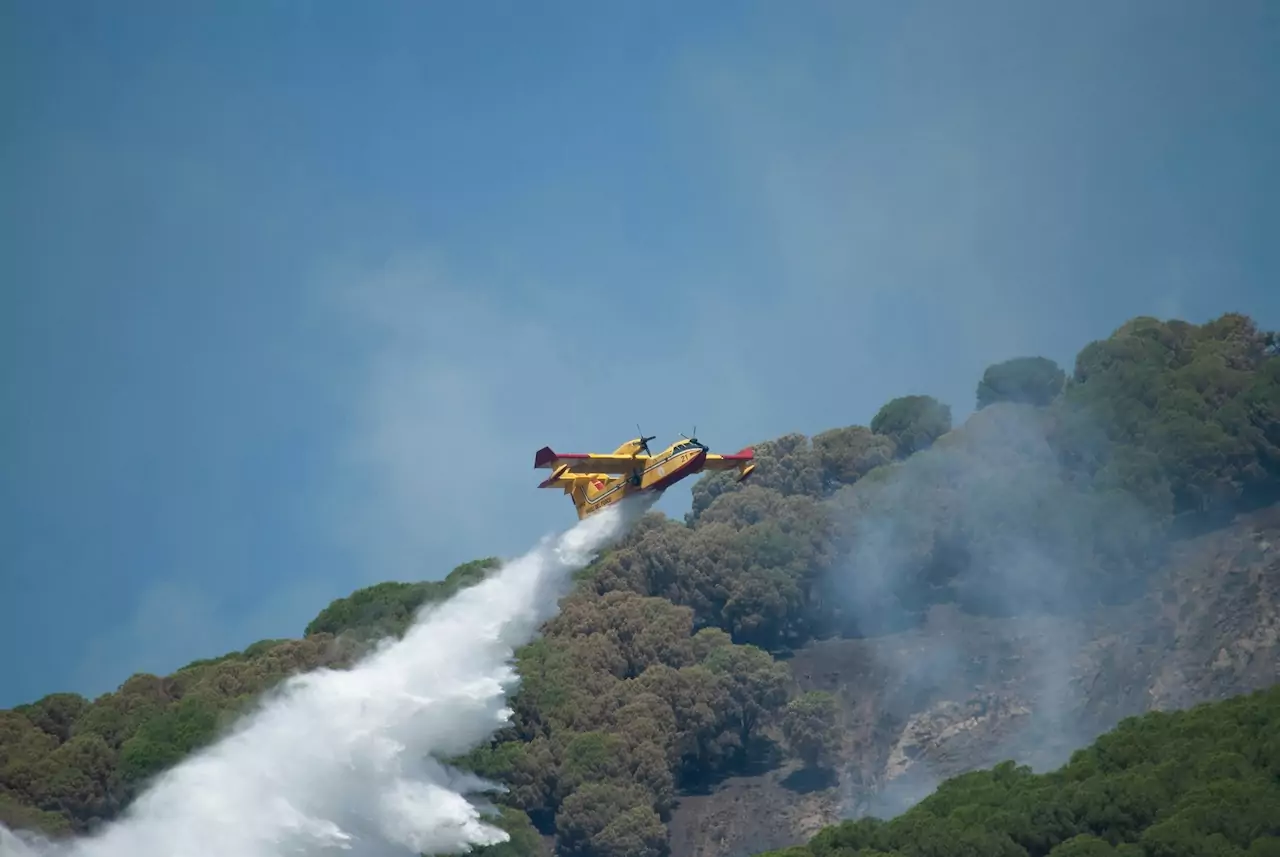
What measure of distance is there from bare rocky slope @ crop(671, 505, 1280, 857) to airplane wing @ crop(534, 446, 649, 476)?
26.4 m

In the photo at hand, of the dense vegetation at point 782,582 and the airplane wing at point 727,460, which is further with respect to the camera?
the dense vegetation at point 782,582

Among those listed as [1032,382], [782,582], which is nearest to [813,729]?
[782,582]

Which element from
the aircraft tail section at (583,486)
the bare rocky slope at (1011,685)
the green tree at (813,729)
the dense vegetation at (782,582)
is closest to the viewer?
the aircraft tail section at (583,486)

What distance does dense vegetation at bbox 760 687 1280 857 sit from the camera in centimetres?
5959

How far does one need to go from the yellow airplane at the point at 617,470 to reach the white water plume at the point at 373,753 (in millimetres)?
782

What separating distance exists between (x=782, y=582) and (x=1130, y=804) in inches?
2021

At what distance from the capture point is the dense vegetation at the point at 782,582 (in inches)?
3482

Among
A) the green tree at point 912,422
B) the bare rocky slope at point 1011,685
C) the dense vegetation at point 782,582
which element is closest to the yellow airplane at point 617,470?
the dense vegetation at point 782,582

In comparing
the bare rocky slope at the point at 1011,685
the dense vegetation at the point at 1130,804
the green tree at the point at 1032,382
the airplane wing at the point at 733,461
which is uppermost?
the green tree at the point at 1032,382

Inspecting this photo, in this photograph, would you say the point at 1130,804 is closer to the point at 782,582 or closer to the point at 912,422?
the point at 782,582

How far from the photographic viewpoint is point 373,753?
7481 cm

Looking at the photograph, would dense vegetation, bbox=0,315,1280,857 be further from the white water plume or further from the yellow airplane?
the yellow airplane

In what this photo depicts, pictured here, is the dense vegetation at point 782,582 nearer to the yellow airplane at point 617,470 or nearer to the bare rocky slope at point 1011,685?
the bare rocky slope at point 1011,685

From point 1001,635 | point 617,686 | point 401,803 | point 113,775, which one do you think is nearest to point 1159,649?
point 1001,635
